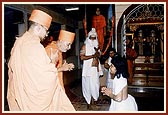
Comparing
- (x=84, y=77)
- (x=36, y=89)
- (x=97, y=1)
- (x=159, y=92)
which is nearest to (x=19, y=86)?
(x=36, y=89)

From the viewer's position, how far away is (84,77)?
116 inches

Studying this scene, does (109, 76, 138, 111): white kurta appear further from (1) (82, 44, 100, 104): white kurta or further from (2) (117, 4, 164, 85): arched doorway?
(2) (117, 4, 164, 85): arched doorway

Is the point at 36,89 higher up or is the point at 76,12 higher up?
the point at 76,12

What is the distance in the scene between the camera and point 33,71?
1942 millimetres

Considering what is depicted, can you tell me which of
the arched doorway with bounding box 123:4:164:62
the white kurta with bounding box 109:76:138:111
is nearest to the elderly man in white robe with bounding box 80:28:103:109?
the white kurta with bounding box 109:76:138:111

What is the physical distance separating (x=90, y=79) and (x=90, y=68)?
120 millimetres

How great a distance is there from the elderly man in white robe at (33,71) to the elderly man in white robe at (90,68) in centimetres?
96

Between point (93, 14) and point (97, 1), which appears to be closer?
point (97, 1)

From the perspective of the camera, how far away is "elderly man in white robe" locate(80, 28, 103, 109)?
2.93 m

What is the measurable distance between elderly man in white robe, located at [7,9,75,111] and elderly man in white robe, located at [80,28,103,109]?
3.13 feet

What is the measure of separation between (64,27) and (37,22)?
1290 mm

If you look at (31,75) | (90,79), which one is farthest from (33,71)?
(90,79)

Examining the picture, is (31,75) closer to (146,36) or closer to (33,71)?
(33,71)

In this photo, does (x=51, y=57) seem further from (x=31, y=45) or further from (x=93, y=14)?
(x=93, y=14)
